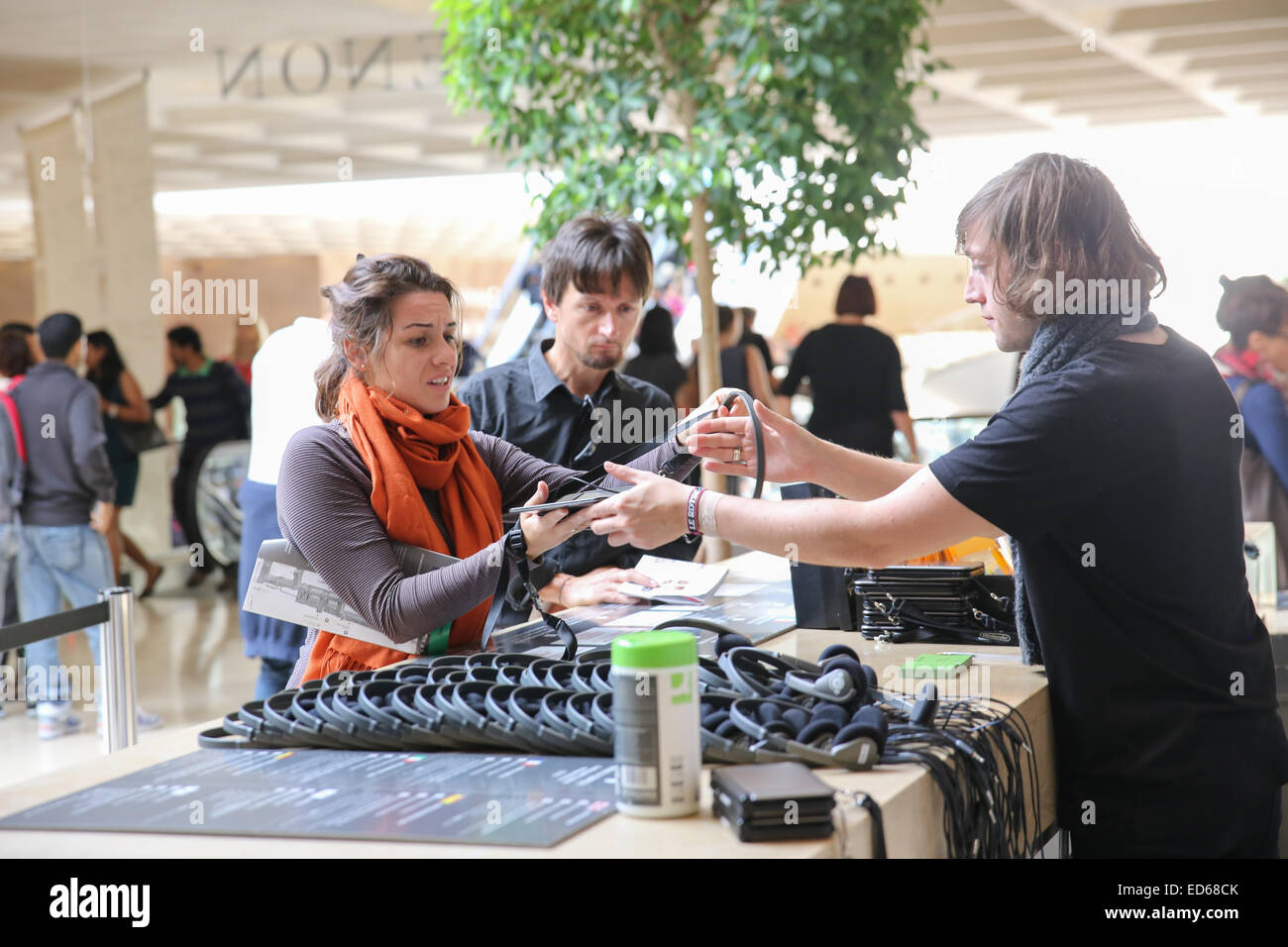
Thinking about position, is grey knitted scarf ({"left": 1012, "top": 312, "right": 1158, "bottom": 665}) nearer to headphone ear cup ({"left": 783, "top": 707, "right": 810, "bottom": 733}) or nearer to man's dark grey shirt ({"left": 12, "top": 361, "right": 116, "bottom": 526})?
headphone ear cup ({"left": 783, "top": 707, "right": 810, "bottom": 733})

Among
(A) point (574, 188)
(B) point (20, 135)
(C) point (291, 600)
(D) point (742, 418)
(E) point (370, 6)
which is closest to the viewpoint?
(C) point (291, 600)

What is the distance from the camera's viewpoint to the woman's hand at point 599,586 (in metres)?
2.95

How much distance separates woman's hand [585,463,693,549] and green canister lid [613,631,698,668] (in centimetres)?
75

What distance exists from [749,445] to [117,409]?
6.11 metres

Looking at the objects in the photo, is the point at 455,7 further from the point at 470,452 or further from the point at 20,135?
the point at 20,135

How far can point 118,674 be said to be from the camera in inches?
118

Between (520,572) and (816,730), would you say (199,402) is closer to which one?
(520,572)

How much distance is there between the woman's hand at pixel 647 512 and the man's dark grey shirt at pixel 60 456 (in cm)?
392

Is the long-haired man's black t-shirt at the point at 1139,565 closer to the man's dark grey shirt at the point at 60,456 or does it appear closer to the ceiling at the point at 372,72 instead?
the man's dark grey shirt at the point at 60,456

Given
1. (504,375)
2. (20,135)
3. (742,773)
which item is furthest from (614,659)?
(20,135)

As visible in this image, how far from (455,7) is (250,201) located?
472 inches

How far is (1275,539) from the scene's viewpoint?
4.21 metres

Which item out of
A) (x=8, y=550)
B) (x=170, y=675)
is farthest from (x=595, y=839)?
(x=170, y=675)
